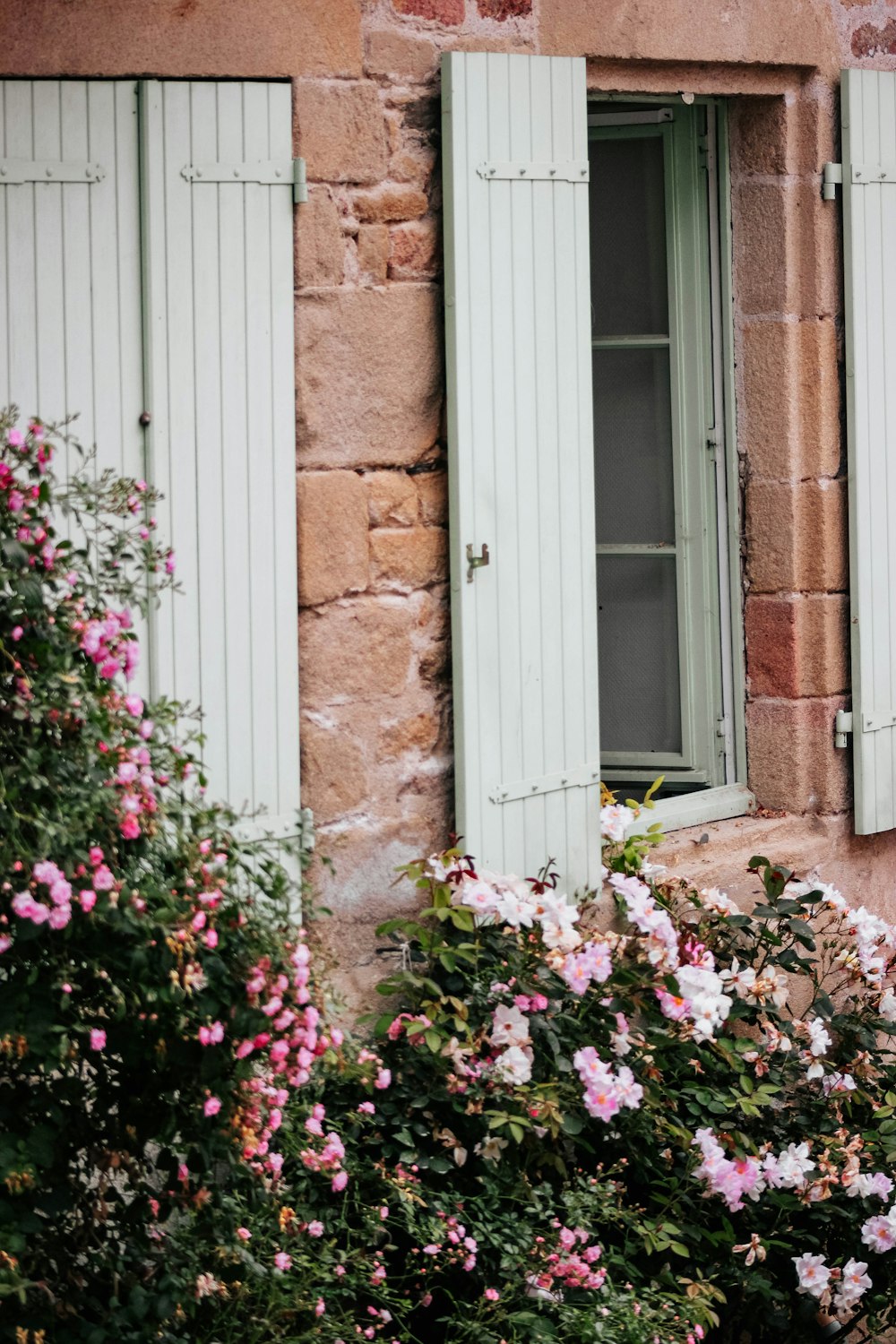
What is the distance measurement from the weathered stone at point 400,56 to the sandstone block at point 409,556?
3.33ft

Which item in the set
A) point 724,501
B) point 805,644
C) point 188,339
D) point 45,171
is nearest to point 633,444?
point 724,501

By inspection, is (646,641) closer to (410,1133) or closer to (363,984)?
(363,984)

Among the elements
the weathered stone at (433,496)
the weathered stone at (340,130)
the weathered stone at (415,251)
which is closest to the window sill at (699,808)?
the weathered stone at (433,496)

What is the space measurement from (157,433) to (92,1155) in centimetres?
159

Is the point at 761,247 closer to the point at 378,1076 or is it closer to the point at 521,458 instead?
the point at 521,458

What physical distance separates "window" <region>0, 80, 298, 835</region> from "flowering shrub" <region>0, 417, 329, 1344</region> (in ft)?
2.92

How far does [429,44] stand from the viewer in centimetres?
423

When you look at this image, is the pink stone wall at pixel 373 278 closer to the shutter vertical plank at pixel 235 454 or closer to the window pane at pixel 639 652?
the shutter vertical plank at pixel 235 454

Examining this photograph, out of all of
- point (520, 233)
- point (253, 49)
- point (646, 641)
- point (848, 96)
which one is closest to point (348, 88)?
point (253, 49)

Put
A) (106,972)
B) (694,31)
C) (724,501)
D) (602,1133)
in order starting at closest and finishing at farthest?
(106,972) → (602,1133) → (694,31) → (724,501)

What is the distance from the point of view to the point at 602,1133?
4172 millimetres

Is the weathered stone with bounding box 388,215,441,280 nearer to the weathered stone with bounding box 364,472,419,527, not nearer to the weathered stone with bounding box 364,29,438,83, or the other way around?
the weathered stone with bounding box 364,29,438,83

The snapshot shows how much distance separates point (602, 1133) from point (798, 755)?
1.29 metres

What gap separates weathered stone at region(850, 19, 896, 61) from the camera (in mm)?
4934
